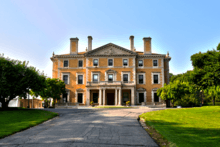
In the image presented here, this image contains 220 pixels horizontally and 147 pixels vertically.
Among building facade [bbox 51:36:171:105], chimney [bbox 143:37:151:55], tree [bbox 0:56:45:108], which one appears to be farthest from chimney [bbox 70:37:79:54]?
tree [bbox 0:56:45:108]

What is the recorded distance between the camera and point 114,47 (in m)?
48.9

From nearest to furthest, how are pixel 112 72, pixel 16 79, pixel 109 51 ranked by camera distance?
pixel 16 79 → pixel 112 72 → pixel 109 51

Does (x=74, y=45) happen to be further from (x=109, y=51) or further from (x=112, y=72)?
(x=112, y=72)

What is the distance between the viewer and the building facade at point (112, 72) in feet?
159

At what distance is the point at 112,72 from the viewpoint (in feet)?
160

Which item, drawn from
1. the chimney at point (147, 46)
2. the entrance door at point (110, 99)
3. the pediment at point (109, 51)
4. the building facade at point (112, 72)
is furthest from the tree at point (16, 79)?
the chimney at point (147, 46)

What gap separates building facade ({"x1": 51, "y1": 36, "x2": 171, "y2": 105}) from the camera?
159ft

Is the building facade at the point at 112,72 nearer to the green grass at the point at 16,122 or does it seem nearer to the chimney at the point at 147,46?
the chimney at the point at 147,46

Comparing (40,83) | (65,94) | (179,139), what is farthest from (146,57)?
(179,139)

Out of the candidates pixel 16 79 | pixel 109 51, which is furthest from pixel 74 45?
pixel 16 79

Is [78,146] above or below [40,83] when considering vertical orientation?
below

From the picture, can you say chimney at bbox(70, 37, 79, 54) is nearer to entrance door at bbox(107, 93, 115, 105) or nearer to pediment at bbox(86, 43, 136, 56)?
pediment at bbox(86, 43, 136, 56)

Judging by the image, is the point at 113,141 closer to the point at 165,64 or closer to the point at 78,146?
the point at 78,146

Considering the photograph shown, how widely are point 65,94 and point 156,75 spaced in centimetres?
2220
